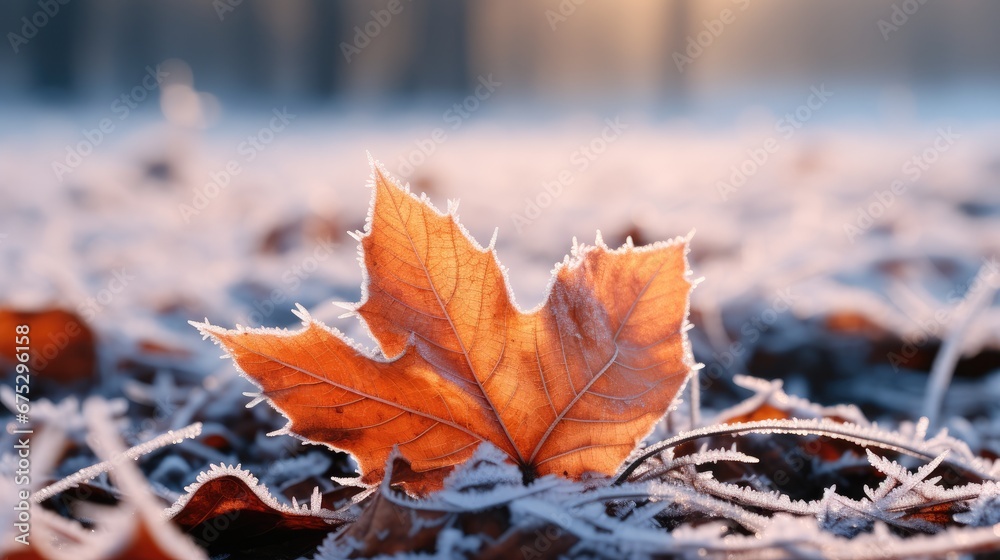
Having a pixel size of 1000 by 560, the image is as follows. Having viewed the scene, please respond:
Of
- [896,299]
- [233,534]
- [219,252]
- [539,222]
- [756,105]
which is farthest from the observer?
[756,105]

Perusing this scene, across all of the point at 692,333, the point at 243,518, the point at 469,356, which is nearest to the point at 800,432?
the point at 469,356

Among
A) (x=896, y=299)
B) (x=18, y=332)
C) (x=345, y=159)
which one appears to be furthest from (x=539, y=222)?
(x=345, y=159)

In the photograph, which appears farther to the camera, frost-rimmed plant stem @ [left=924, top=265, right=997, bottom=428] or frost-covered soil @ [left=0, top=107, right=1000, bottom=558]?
frost-rimmed plant stem @ [left=924, top=265, right=997, bottom=428]

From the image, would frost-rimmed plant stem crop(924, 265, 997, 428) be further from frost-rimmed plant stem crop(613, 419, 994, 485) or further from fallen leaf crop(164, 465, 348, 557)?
fallen leaf crop(164, 465, 348, 557)

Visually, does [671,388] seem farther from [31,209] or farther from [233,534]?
[31,209]

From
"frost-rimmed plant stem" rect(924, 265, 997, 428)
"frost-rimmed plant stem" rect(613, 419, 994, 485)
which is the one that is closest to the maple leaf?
"frost-rimmed plant stem" rect(613, 419, 994, 485)

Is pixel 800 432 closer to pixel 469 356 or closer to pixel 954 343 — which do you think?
pixel 469 356

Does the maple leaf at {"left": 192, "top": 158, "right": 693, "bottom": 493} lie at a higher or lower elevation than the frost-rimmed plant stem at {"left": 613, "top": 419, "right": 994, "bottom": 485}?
higher
